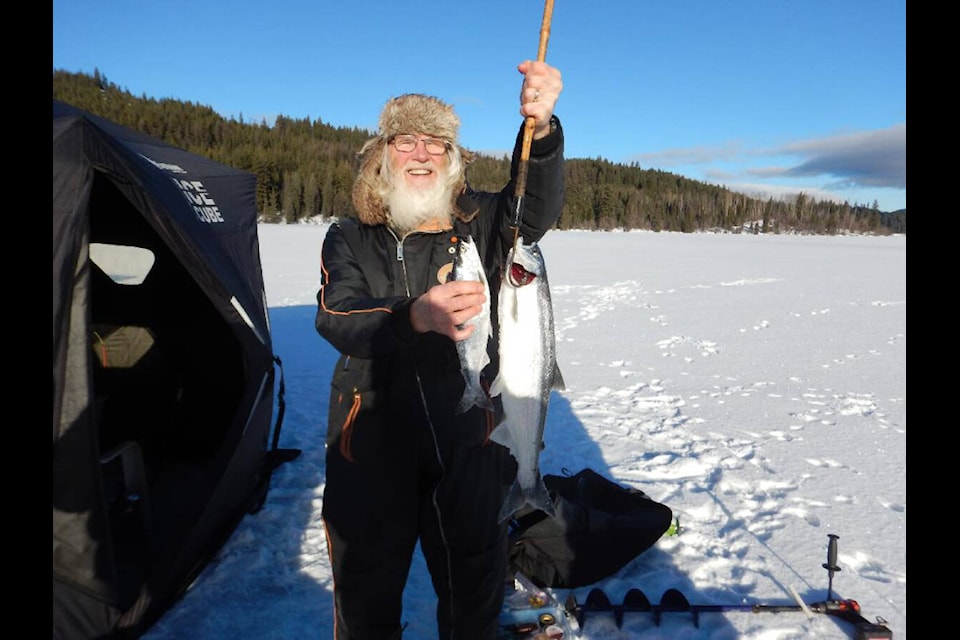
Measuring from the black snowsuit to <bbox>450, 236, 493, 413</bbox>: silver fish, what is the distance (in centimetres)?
32

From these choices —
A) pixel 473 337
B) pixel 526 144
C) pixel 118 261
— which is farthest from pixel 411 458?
pixel 118 261

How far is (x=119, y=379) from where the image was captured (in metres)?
4.00

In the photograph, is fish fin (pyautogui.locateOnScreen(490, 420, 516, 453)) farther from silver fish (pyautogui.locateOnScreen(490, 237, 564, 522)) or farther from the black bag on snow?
the black bag on snow

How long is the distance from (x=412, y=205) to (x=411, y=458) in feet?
3.88

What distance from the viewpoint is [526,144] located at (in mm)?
2158

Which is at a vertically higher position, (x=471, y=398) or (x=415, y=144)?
(x=415, y=144)

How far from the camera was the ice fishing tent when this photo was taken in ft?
6.98

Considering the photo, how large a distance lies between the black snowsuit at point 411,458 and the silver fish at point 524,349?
0.27 metres

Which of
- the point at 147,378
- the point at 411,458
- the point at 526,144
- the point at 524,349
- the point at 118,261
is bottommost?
the point at 411,458

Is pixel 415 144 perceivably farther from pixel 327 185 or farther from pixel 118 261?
pixel 327 185

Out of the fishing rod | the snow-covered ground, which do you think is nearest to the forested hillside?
the snow-covered ground

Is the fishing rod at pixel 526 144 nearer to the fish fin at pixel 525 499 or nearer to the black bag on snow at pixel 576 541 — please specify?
the fish fin at pixel 525 499

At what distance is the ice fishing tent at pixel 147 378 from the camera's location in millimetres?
2127

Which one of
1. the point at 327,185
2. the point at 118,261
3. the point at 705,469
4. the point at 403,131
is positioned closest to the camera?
the point at 403,131
